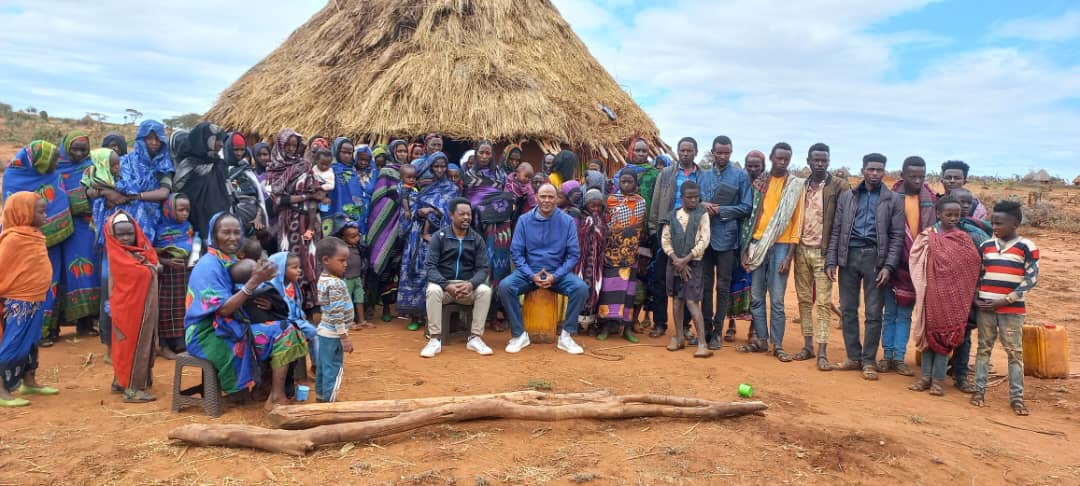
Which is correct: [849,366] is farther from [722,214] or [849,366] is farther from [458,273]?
[458,273]

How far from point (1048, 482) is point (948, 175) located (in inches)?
101

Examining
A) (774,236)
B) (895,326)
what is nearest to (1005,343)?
(895,326)

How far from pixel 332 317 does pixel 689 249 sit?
127 inches

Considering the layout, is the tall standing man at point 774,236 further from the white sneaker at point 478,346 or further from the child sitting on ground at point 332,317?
the child sitting on ground at point 332,317

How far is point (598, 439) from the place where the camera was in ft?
12.1

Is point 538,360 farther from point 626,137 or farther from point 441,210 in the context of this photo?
point 626,137

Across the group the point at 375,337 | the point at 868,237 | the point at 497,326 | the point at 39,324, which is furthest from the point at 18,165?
the point at 868,237

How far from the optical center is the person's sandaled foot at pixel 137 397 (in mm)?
4180

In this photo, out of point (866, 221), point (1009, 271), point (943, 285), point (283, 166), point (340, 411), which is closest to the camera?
point (340, 411)

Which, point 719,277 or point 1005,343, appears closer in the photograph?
point 1005,343

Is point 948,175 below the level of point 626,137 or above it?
below

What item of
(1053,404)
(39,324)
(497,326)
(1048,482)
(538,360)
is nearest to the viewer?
(1048,482)

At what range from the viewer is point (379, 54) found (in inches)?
446

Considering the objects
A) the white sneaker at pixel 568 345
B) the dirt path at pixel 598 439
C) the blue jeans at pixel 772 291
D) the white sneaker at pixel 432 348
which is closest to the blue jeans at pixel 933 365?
the dirt path at pixel 598 439
